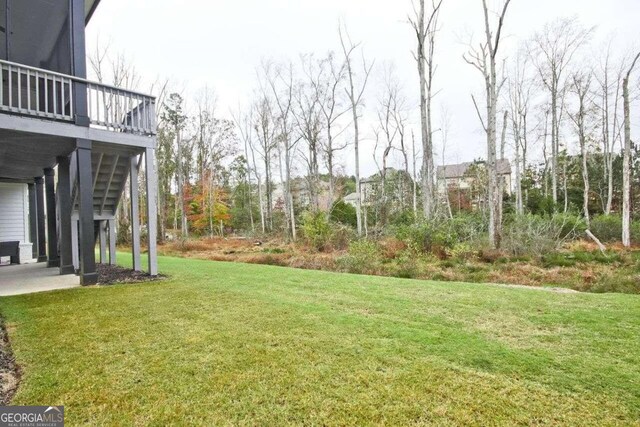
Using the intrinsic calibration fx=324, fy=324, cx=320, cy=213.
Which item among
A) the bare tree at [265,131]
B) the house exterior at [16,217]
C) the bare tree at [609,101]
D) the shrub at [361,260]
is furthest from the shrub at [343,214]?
the house exterior at [16,217]

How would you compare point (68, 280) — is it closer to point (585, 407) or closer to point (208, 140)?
point (585, 407)

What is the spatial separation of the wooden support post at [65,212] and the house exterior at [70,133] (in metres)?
0.02

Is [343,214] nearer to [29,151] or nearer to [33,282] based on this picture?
[29,151]

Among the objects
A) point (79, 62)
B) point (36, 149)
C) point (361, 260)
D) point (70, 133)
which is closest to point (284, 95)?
point (361, 260)

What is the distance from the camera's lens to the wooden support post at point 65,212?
688cm

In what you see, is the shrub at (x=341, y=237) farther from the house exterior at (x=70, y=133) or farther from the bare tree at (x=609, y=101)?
the bare tree at (x=609, y=101)

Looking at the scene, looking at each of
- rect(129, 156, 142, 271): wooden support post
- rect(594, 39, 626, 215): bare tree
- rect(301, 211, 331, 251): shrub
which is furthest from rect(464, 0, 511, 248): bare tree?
rect(594, 39, 626, 215): bare tree

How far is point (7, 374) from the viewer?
2.54 metres

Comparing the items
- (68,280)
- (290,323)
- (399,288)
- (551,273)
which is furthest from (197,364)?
(551,273)

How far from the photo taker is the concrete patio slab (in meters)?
5.67

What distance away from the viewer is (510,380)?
231 centimetres

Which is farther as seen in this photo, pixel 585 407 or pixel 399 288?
pixel 399 288

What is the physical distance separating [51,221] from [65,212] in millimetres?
2612

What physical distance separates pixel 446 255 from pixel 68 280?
9.41 m
